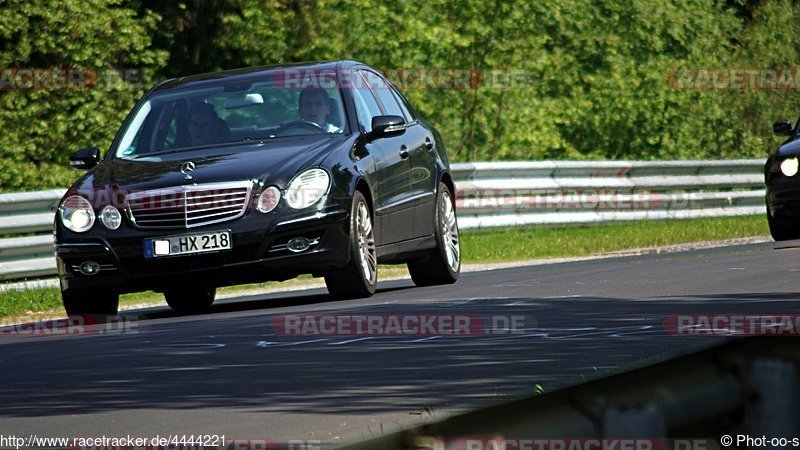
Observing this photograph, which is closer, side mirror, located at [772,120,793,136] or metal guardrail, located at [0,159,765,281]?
side mirror, located at [772,120,793,136]

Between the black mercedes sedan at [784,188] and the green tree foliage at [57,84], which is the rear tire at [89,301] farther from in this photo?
the green tree foliage at [57,84]

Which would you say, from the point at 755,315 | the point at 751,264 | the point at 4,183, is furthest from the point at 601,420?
the point at 4,183

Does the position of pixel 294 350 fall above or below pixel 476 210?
above

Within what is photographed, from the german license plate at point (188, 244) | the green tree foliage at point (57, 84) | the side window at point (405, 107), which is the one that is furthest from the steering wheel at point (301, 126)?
the green tree foliage at point (57, 84)

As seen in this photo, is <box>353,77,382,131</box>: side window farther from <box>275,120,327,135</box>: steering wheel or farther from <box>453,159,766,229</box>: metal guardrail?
<box>453,159,766,229</box>: metal guardrail

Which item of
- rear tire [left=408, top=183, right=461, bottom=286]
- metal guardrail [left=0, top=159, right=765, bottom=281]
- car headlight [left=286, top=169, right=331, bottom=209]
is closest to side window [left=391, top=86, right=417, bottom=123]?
rear tire [left=408, top=183, right=461, bottom=286]

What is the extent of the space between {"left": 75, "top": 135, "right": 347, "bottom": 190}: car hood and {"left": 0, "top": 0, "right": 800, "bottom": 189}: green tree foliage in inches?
703

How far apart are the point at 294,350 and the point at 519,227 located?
49.1ft

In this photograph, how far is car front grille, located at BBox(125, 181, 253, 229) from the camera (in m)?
11.5

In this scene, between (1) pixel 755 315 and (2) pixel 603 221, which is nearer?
(1) pixel 755 315

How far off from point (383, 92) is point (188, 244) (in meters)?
2.93

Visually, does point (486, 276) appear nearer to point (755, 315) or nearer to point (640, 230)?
point (755, 315)

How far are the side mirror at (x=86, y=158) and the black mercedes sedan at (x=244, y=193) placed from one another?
0.01 metres

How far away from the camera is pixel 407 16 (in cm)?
3519
